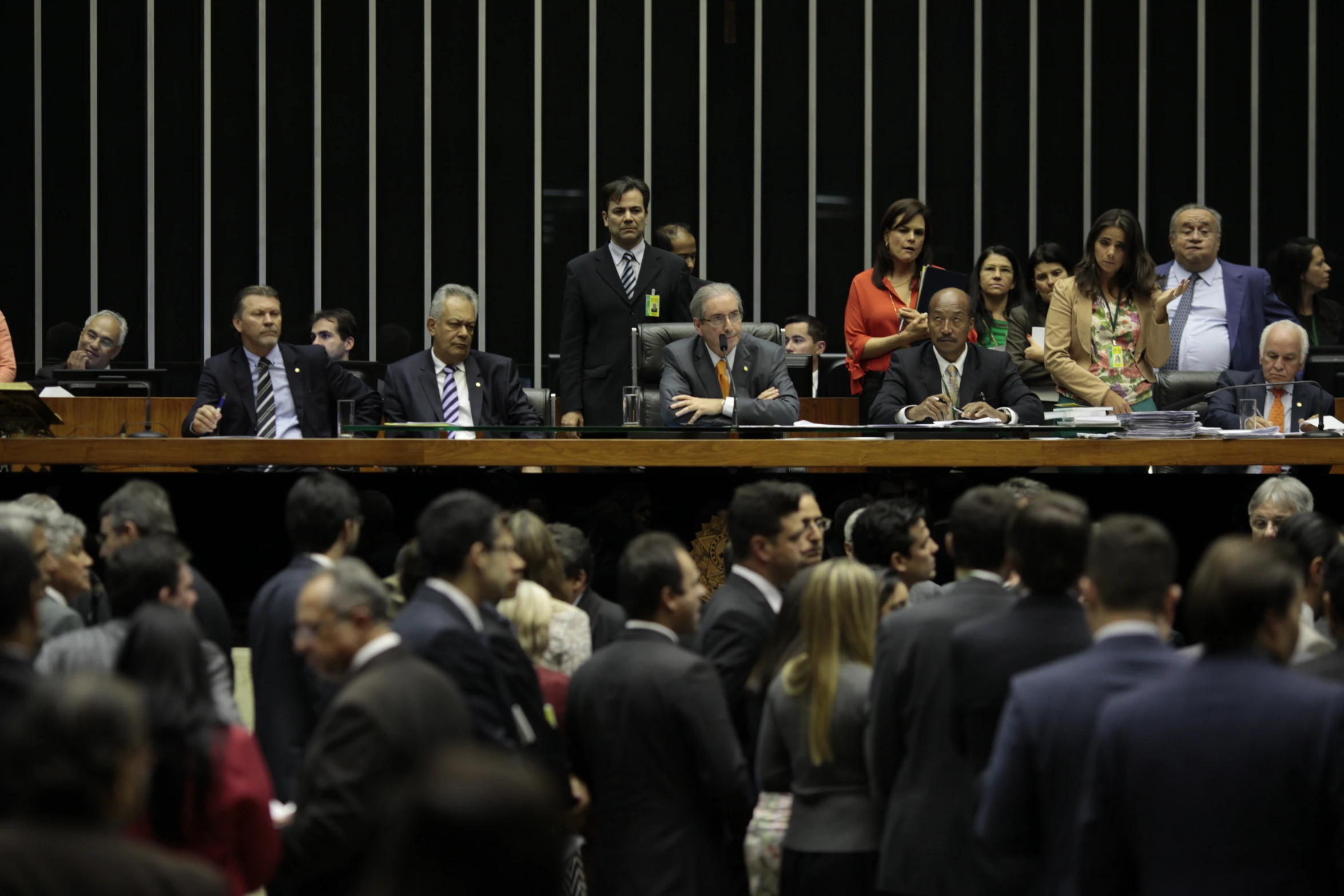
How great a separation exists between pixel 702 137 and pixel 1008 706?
8.57m

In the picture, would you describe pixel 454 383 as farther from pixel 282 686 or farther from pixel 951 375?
pixel 282 686

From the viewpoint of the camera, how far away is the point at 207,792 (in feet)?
8.23

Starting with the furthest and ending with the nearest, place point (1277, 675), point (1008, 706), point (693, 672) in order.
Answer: point (693, 672) < point (1008, 706) < point (1277, 675)

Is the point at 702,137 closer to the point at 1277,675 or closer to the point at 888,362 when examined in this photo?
the point at 888,362

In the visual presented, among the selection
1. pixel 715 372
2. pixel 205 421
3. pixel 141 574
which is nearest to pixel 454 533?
pixel 141 574

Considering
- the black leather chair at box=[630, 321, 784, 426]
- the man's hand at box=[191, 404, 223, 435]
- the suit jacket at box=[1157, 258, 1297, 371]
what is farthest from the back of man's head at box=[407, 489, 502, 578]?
the suit jacket at box=[1157, 258, 1297, 371]

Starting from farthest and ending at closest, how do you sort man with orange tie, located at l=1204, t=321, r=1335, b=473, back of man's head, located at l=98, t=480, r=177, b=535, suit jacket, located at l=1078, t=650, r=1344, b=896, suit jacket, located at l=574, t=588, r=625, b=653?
man with orange tie, located at l=1204, t=321, r=1335, b=473 → suit jacket, located at l=574, t=588, r=625, b=653 → back of man's head, located at l=98, t=480, r=177, b=535 → suit jacket, located at l=1078, t=650, r=1344, b=896

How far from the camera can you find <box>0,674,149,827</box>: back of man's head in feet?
5.71

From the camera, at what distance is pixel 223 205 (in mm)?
10742

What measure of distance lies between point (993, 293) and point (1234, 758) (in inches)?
209

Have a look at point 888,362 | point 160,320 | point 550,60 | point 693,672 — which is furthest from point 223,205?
point 693,672

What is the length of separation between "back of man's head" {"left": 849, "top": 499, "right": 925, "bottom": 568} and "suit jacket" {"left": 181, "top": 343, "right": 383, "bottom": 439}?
2.91 m

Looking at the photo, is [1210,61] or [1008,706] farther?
[1210,61]

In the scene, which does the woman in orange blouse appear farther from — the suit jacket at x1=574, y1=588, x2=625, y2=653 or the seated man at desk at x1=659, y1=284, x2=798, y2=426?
the suit jacket at x1=574, y1=588, x2=625, y2=653
